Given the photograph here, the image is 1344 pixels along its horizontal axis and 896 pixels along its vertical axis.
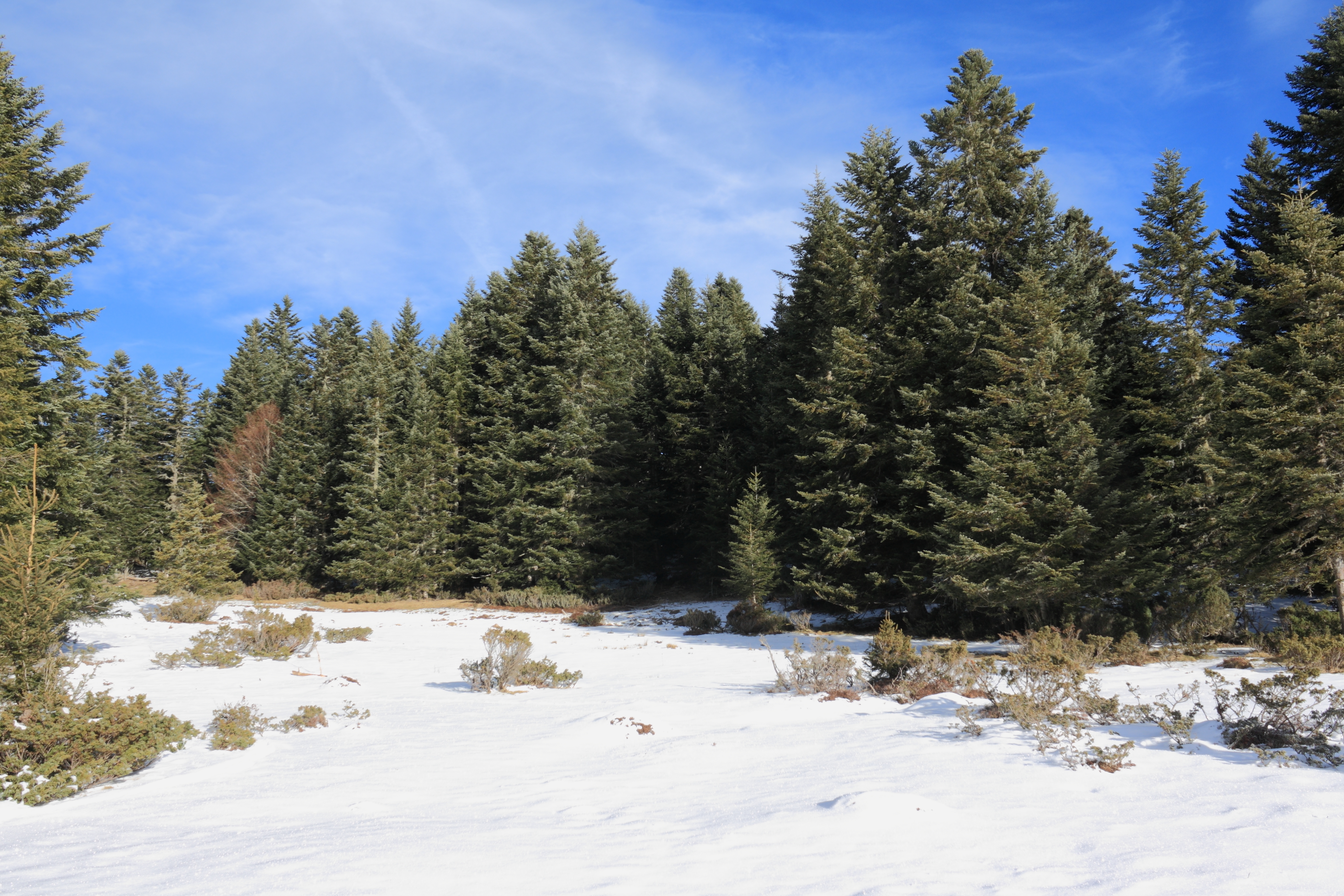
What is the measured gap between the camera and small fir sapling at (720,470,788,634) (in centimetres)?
2047

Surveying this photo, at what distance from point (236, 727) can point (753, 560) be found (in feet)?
51.8

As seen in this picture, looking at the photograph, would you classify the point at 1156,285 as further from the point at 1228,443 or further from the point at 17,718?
the point at 17,718

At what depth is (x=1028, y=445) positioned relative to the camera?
52.0ft

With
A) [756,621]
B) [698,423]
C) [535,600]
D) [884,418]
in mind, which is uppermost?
[698,423]

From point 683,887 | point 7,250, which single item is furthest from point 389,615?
point 683,887

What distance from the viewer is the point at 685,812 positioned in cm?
532

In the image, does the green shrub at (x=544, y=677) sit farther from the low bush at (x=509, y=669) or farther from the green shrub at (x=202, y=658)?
the green shrub at (x=202, y=658)

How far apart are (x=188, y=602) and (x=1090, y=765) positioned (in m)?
20.5

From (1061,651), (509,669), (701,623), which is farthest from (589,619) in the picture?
(1061,651)

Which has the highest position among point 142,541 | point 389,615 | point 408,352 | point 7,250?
point 408,352

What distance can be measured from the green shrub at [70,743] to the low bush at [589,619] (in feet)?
50.5

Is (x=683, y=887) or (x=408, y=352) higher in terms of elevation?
(x=408, y=352)

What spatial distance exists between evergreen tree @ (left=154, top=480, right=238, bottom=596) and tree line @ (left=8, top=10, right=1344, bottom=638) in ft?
0.68

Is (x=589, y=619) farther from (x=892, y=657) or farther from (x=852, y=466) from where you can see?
(x=892, y=657)
